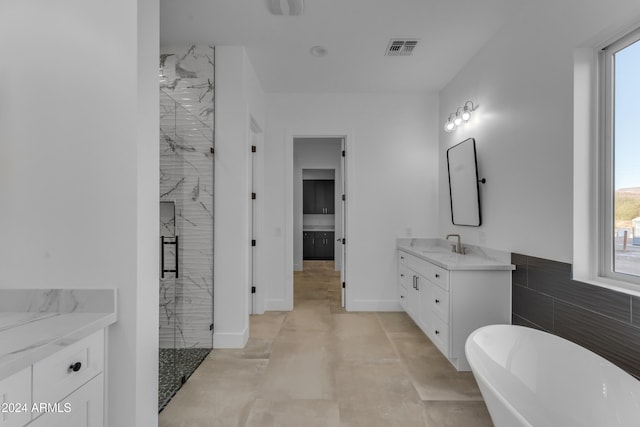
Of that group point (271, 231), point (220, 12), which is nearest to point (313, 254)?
point (271, 231)

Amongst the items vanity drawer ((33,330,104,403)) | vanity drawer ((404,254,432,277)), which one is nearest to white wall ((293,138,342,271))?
vanity drawer ((404,254,432,277))

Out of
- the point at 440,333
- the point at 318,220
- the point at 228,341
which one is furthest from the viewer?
the point at 318,220

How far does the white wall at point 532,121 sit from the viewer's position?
1.86 metres

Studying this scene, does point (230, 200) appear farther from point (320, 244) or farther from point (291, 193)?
point (320, 244)

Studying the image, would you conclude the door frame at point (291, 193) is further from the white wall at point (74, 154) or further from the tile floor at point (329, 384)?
the white wall at point (74, 154)

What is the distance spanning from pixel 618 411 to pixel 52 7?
292cm

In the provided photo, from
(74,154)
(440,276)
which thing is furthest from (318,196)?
(74,154)

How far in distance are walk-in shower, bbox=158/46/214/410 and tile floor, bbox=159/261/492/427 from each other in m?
0.39

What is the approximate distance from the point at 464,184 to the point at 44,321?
3316mm

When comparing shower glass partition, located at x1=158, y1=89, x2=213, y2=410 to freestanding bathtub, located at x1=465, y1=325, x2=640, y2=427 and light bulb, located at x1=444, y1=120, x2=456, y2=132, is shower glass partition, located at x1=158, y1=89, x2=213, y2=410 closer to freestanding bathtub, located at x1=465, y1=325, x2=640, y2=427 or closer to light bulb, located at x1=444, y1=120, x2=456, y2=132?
freestanding bathtub, located at x1=465, y1=325, x2=640, y2=427

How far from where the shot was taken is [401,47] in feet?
9.40

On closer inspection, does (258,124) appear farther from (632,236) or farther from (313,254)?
(313,254)

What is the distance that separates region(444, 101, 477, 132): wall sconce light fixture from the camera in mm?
3049

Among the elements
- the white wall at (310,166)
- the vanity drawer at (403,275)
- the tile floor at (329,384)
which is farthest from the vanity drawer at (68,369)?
the white wall at (310,166)
